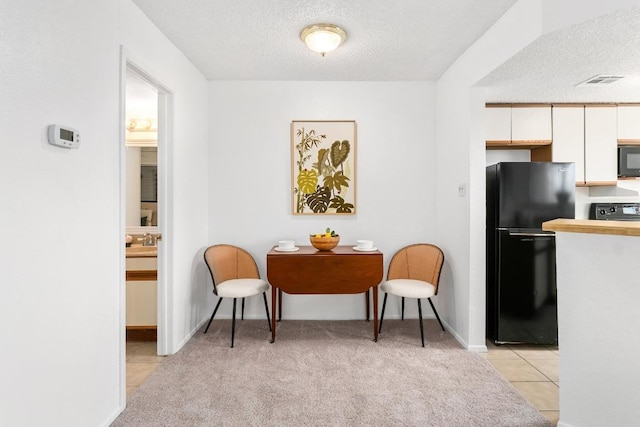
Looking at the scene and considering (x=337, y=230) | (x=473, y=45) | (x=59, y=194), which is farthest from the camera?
(x=337, y=230)

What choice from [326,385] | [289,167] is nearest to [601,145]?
[289,167]

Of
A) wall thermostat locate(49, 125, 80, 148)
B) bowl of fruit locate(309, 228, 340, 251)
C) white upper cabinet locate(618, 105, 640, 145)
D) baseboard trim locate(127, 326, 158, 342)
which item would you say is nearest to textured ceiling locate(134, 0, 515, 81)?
wall thermostat locate(49, 125, 80, 148)

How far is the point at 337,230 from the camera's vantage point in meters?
3.43

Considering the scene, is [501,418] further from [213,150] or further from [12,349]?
[213,150]

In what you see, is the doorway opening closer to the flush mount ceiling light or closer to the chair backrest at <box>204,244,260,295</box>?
the chair backrest at <box>204,244,260,295</box>

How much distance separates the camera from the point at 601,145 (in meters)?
3.22

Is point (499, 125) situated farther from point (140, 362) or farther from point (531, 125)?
point (140, 362)

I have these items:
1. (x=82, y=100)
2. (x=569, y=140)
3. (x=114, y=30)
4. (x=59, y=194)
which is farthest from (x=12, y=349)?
(x=569, y=140)

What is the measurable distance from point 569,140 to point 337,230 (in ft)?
7.58

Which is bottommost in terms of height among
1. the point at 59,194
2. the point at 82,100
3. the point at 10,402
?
the point at 10,402

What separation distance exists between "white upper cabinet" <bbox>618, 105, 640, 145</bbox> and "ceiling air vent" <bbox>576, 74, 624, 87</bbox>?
770mm

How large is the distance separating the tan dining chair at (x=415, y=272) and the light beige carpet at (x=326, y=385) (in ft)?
1.31

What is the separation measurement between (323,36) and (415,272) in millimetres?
2154

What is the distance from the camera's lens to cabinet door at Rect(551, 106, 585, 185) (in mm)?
3191
